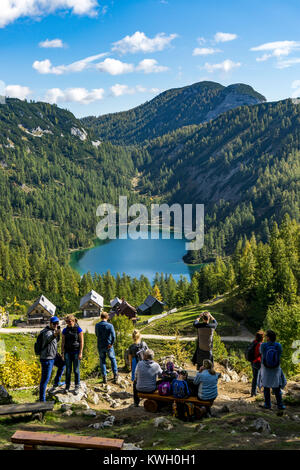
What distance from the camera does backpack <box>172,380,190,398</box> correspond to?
11867mm

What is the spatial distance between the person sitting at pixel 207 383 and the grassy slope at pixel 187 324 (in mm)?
40938

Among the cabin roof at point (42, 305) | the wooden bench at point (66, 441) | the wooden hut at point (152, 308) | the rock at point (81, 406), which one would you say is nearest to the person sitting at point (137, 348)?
the rock at point (81, 406)

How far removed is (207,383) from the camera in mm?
11711

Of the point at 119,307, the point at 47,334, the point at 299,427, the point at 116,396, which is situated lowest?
the point at 119,307

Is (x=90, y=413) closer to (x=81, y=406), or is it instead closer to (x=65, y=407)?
(x=81, y=406)

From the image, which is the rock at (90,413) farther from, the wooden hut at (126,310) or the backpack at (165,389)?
the wooden hut at (126,310)

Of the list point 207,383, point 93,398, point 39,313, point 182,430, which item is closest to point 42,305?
point 39,313

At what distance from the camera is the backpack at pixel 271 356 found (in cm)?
1225

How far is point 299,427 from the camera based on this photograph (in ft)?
35.4

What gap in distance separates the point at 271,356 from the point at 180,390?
3209 mm

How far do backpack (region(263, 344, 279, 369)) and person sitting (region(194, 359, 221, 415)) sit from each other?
1860 mm
